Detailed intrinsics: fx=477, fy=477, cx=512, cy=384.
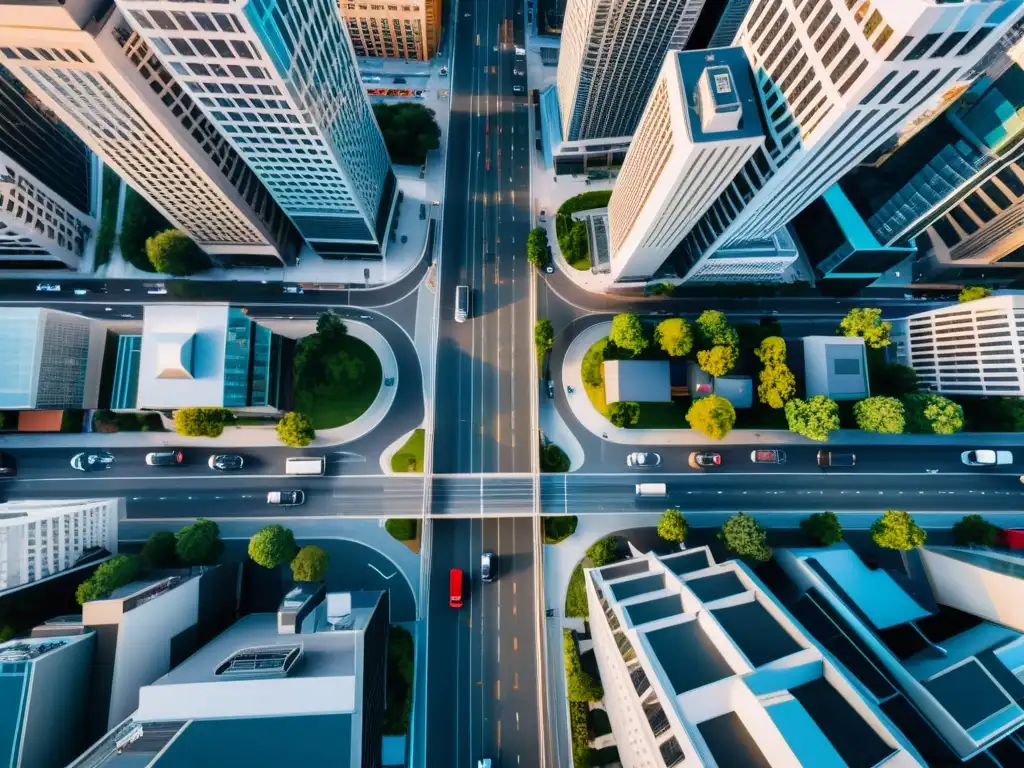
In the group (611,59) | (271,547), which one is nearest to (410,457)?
(271,547)

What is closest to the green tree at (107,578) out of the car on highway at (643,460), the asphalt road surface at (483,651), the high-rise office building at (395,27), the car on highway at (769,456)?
the asphalt road surface at (483,651)

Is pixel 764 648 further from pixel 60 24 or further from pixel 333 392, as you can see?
pixel 60 24

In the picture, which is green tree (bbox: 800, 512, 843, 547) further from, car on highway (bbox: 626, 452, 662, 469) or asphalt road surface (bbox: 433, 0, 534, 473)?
asphalt road surface (bbox: 433, 0, 534, 473)

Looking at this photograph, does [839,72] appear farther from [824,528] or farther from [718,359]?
[824,528]

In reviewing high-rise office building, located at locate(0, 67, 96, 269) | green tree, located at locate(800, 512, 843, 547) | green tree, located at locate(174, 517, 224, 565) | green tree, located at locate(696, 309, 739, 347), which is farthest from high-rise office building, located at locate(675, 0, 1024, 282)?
high-rise office building, located at locate(0, 67, 96, 269)

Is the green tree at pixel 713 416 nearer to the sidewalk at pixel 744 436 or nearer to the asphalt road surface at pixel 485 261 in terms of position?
the sidewalk at pixel 744 436

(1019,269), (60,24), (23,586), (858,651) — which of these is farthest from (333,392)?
(1019,269)

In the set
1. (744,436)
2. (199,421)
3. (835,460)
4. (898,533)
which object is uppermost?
(199,421)
